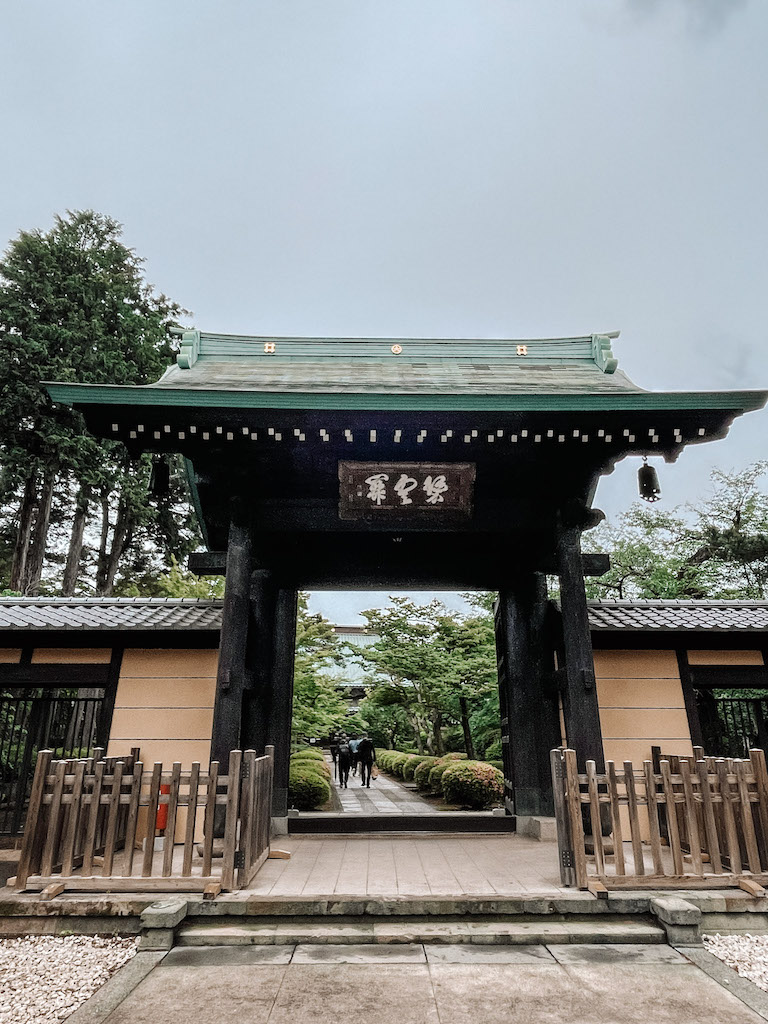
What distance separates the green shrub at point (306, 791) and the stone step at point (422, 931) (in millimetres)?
6702

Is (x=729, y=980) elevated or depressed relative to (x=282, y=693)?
depressed

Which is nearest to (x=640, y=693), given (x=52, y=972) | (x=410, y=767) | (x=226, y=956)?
(x=226, y=956)

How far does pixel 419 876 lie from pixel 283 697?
311 cm

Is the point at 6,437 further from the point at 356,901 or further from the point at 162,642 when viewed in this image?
the point at 356,901

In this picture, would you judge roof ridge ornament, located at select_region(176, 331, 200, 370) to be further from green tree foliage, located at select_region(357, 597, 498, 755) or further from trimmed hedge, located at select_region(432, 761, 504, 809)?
trimmed hedge, located at select_region(432, 761, 504, 809)

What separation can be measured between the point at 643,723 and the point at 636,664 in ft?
2.31

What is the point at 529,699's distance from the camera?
7613 millimetres

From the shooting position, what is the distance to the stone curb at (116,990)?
297cm

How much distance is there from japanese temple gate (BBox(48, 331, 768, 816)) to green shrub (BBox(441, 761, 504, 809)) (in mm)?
3635

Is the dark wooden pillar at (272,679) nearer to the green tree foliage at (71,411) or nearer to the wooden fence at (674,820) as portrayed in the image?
the wooden fence at (674,820)

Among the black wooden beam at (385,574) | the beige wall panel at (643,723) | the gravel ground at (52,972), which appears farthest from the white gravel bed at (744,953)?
the black wooden beam at (385,574)

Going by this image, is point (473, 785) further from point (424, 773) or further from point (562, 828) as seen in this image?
point (562, 828)

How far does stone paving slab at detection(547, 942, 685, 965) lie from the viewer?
3.66m

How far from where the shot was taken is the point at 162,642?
7.21 meters
